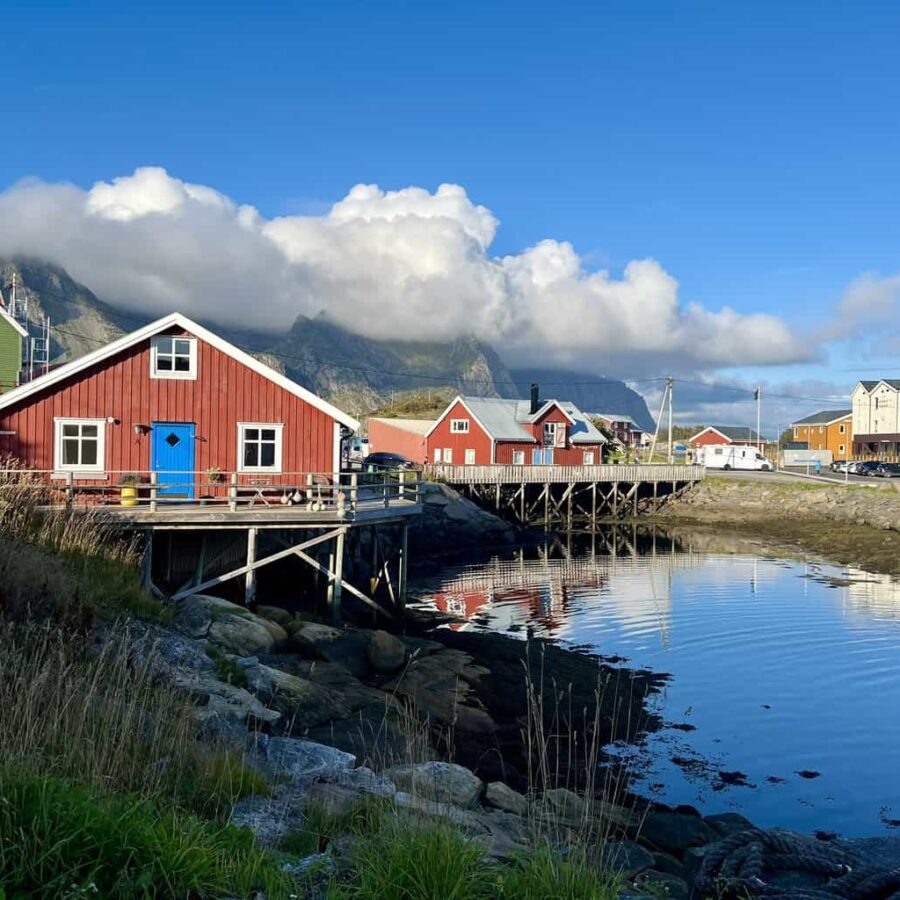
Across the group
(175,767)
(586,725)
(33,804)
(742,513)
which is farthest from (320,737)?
→ (742,513)

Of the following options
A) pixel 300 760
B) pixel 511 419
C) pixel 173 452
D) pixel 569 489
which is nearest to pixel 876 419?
→ pixel 511 419

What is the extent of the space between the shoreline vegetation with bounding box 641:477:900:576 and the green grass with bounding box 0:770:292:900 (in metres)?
40.6

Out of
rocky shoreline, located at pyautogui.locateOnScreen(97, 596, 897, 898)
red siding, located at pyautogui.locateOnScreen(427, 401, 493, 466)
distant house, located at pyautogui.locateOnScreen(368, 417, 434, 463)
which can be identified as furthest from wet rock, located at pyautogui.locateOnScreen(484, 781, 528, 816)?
distant house, located at pyautogui.locateOnScreen(368, 417, 434, 463)

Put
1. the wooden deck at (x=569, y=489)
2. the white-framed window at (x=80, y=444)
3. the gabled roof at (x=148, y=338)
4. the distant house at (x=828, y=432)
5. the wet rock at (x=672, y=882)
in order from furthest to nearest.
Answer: the distant house at (x=828, y=432) → the wooden deck at (x=569, y=489) → the white-framed window at (x=80, y=444) → the gabled roof at (x=148, y=338) → the wet rock at (x=672, y=882)

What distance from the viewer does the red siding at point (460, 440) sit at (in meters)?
63.9

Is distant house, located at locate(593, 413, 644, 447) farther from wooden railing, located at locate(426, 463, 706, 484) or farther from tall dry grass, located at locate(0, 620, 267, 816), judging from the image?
tall dry grass, located at locate(0, 620, 267, 816)

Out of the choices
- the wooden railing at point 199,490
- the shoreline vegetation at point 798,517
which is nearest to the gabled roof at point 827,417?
the shoreline vegetation at point 798,517

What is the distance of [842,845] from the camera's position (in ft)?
33.0

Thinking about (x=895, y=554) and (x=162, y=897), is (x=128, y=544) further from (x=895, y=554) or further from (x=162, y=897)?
(x=895, y=554)

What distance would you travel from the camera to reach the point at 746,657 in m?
21.9

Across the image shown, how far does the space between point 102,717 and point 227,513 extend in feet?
47.3

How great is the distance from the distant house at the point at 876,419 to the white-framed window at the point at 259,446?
282 feet

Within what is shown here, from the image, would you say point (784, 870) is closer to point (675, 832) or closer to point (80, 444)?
point (675, 832)

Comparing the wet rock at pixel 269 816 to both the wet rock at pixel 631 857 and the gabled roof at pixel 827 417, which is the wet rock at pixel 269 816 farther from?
the gabled roof at pixel 827 417
